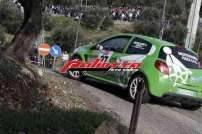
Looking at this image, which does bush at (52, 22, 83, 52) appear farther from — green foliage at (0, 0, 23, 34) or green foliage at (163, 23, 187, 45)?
green foliage at (163, 23, 187, 45)

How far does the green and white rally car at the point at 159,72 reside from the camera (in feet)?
42.7

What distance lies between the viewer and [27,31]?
11094 millimetres

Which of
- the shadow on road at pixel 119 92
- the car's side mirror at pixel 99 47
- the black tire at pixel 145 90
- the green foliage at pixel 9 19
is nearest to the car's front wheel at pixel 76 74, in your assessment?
the shadow on road at pixel 119 92

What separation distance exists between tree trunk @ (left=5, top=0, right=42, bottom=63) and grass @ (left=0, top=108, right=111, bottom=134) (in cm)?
258

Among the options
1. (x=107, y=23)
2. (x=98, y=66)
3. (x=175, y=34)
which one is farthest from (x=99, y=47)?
(x=107, y=23)

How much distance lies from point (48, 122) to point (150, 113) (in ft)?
14.6

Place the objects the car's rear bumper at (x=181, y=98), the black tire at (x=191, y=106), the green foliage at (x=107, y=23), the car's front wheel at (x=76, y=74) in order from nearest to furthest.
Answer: the car's rear bumper at (x=181, y=98) < the black tire at (x=191, y=106) < the car's front wheel at (x=76, y=74) < the green foliage at (x=107, y=23)

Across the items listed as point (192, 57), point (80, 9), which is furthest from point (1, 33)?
point (192, 57)

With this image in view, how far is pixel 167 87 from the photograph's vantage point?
1306cm

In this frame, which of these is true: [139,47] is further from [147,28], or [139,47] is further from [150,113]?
[147,28]

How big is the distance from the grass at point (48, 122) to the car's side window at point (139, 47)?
497 cm

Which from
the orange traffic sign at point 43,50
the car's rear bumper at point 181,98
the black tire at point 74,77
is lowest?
the orange traffic sign at point 43,50

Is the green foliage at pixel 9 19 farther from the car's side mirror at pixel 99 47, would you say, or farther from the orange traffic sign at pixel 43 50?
the car's side mirror at pixel 99 47

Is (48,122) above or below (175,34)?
above
